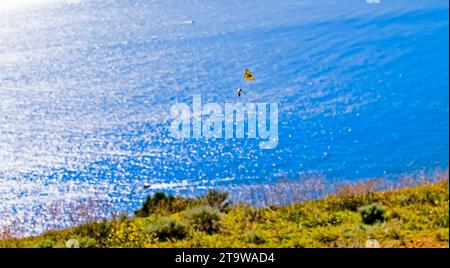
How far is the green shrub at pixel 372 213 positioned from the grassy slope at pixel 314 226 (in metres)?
0.11

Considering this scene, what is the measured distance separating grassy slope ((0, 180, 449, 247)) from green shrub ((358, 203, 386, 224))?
0.11 metres

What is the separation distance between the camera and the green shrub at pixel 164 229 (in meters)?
8.00

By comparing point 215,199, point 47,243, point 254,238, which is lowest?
point 254,238

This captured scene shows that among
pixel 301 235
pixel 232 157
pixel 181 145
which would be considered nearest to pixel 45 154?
pixel 181 145

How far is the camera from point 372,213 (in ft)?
27.8

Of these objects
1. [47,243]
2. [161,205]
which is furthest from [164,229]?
[47,243]

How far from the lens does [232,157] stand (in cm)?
653

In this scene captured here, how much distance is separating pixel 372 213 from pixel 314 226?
836 mm

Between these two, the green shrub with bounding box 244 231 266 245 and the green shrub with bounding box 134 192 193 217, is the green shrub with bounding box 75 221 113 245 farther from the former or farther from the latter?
the green shrub with bounding box 244 231 266 245

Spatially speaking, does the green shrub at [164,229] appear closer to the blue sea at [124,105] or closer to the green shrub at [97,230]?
the blue sea at [124,105]

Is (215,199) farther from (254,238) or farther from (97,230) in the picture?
(97,230)

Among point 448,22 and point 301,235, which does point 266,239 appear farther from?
point 448,22

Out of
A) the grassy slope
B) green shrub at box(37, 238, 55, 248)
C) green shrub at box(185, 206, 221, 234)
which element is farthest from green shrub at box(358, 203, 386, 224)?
green shrub at box(37, 238, 55, 248)

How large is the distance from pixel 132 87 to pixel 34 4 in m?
2.66
